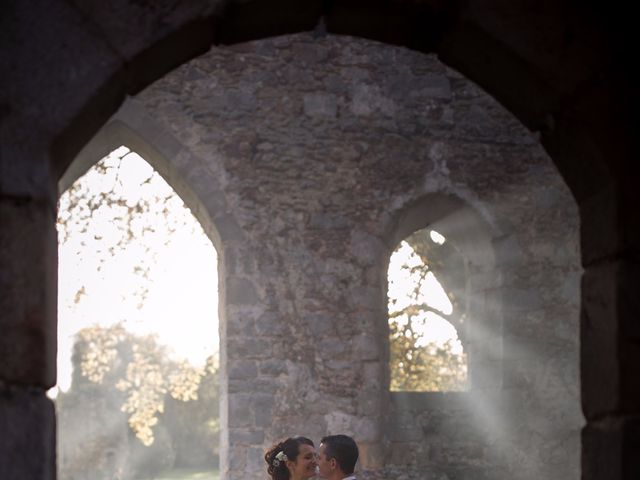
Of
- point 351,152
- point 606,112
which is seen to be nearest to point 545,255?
point 351,152

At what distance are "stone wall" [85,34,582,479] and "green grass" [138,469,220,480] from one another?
56.0 ft

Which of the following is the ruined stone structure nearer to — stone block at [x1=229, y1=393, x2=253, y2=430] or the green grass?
stone block at [x1=229, y1=393, x2=253, y2=430]

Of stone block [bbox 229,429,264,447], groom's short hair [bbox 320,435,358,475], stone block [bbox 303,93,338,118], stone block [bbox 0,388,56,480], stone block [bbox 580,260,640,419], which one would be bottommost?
stone block [bbox 229,429,264,447]

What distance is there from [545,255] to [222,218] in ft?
9.33

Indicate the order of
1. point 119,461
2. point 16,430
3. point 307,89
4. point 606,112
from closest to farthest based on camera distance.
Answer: point 16,430 < point 606,112 < point 307,89 < point 119,461

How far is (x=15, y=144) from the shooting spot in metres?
2.77

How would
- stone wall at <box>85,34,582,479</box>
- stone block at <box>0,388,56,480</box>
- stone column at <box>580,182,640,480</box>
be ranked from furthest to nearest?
stone wall at <box>85,34,582,479</box>, stone column at <box>580,182,640,480</box>, stone block at <box>0,388,56,480</box>

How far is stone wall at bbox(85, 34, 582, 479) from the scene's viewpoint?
334 inches

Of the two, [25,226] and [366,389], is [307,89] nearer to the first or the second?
[366,389]

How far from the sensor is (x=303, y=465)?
6137 mm

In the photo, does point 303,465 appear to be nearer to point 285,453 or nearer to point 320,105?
point 285,453

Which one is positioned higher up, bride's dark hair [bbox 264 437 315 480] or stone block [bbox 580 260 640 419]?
stone block [bbox 580 260 640 419]

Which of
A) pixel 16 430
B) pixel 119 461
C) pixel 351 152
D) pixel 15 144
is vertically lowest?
pixel 119 461

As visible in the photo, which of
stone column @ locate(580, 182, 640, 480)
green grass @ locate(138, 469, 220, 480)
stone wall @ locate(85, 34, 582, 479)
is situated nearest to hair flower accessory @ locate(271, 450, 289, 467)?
stone wall @ locate(85, 34, 582, 479)
